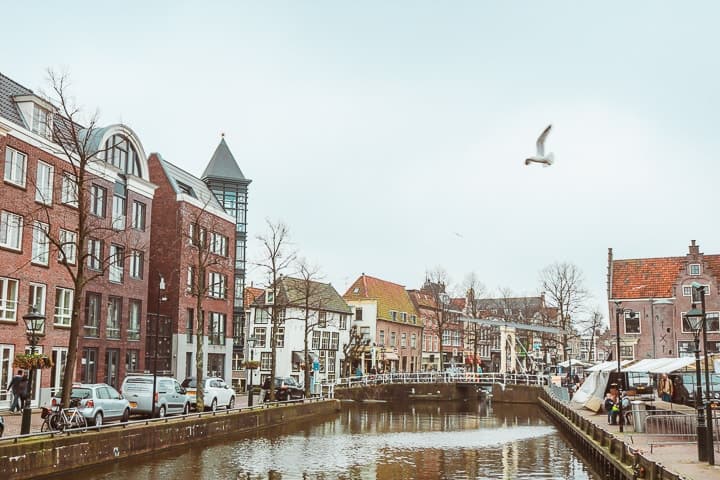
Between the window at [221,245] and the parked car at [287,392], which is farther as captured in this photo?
the window at [221,245]

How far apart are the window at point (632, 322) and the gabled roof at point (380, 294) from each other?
99.6ft

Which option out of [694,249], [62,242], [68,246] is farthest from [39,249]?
[694,249]

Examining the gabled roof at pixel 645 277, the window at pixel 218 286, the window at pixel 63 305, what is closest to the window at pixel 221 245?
the window at pixel 218 286

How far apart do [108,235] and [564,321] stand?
41.0 metres

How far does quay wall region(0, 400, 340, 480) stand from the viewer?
60.5ft

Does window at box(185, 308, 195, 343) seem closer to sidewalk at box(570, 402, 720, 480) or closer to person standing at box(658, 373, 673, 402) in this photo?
person standing at box(658, 373, 673, 402)

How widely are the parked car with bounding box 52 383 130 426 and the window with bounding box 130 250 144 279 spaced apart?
738 inches

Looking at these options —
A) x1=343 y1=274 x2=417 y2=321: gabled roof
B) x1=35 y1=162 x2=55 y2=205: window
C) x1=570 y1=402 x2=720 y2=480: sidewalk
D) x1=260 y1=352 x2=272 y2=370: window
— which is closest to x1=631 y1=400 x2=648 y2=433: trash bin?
x1=570 y1=402 x2=720 y2=480: sidewalk

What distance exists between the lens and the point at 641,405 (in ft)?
89.5

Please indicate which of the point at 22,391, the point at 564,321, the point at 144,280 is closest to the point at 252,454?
the point at 22,391

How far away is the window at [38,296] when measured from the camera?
35188mm

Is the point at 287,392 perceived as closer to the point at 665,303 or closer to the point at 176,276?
the point at 176,276

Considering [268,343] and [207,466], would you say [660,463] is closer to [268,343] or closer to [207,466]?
[207,466]

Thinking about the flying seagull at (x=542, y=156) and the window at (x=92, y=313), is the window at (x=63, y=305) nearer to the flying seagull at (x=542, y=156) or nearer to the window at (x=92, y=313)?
the window at (x=92, y=313)
